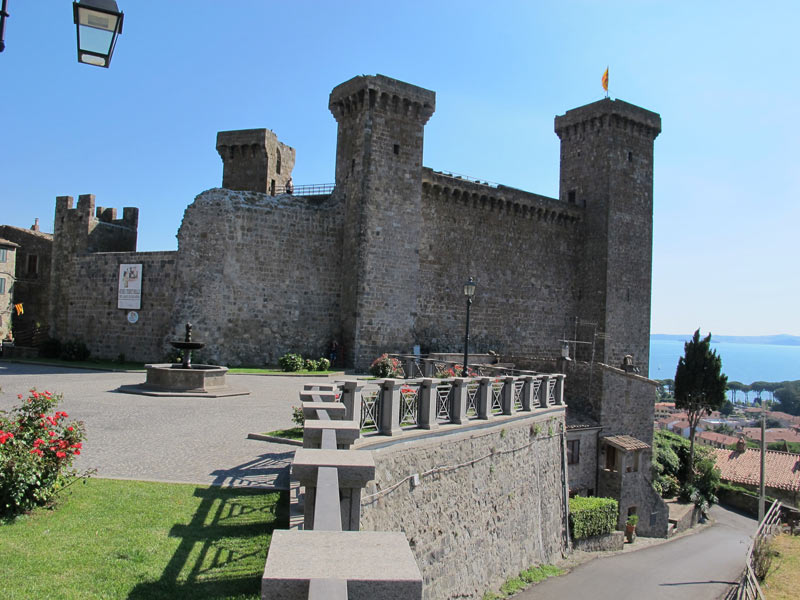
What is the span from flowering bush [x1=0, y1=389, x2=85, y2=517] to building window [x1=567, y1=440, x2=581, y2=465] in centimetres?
1987

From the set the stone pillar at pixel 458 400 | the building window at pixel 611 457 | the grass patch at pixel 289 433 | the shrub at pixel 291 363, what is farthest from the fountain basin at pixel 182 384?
the building window at pixel 611 457

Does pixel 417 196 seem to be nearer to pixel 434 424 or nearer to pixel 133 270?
pixel 133 270

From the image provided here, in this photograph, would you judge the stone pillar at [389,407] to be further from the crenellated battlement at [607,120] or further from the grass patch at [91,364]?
the crenellated battlement at [607,120]

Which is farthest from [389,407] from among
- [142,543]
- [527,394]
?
[527,394]

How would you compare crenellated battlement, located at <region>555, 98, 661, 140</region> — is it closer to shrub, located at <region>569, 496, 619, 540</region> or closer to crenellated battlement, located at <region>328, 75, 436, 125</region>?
crenellated battlement, located at <region>328, 75, 436, 125</region>

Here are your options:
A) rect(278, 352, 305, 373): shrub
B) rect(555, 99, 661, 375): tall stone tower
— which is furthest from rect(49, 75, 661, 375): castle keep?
rect(555, 99, 661, 375): tall stone tower

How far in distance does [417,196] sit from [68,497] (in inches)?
907

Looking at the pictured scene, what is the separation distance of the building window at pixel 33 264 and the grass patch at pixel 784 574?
4470 centimetres

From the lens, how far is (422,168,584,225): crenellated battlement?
3125 cm

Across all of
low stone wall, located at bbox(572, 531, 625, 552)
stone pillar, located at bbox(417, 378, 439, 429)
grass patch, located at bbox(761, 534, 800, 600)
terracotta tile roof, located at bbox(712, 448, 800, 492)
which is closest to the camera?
stone pillar, located at bbox(417, 378, 439, 429)

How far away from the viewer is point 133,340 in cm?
2839

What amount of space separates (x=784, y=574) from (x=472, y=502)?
1542 cm

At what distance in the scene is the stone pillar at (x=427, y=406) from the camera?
11.3 meters

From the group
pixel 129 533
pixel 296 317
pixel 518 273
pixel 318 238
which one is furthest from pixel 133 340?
pixel 129 533
